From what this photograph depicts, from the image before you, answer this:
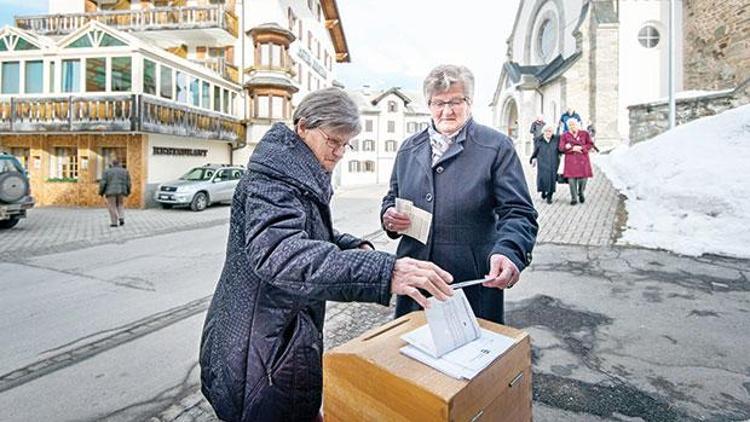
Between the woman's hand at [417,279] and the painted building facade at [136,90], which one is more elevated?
the painted building facade at [136,90]

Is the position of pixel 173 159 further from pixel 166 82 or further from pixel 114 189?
pixel 114 189

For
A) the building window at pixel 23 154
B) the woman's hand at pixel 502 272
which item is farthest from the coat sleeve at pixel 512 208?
the building window at pixel 23 154

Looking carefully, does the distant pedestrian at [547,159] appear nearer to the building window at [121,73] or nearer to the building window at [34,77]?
the building window at [121,73]

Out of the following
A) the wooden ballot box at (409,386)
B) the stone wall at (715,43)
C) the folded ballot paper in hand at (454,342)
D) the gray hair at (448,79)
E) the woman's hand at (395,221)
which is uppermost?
the stone wall at (715,43)

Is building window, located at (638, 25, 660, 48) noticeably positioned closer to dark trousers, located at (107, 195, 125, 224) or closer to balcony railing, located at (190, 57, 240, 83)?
balcony railing, located at (190, 57, 240, 83)

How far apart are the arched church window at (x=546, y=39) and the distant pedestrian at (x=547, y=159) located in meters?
23.4

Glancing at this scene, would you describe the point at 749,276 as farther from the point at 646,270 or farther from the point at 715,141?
the point at 715,141

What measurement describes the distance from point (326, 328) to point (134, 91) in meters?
16.8

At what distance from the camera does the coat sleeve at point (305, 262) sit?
1.30 metres

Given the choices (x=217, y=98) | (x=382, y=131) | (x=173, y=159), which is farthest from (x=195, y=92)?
(x=382, y=131)

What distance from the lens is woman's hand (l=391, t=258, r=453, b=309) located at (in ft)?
4.27

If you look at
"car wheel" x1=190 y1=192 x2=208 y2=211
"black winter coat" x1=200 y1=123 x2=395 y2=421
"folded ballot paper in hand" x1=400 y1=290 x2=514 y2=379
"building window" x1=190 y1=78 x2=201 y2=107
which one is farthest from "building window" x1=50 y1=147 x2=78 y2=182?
"folded ballot paper in hand" x1=400 y1=290 x2=514 y2=379

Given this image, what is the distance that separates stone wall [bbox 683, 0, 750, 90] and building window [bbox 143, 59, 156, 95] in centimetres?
2383

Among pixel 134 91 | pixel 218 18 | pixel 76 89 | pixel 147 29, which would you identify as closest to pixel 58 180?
pixel 76 89
